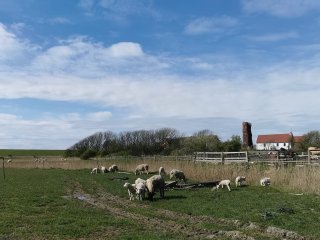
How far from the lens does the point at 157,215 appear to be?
16.4 m

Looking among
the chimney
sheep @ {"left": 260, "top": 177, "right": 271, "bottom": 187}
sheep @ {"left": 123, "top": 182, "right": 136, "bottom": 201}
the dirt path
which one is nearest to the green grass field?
the dirt path

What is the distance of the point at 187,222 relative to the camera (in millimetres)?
14656

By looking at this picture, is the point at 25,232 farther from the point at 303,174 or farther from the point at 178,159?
the point at 178,159

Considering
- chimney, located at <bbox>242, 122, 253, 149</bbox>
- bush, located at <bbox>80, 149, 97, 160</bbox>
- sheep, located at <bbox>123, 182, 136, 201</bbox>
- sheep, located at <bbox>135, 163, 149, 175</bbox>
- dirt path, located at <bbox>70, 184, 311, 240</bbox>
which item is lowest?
dirt path, located at <bbox>70, 184, 311, 240</bbox>

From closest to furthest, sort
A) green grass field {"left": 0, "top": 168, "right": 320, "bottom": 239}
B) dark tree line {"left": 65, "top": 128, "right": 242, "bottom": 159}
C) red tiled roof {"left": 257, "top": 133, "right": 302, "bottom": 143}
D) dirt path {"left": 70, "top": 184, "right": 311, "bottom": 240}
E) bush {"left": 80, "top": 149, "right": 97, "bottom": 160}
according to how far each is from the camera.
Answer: dirt path {"left": 70, "top": 184, "right": 311, "bottom": 240} → green grass field {"left": 0, "top": 168, "right": 320, "bottom": 239} → bush {"left": 80, "top": 149, "right": 97, "bottom": 160} → dark tree line {"left": 65, "top": 128, "right": 242, "bottom": 159} → red tiled roof {"left": 257, "top": 133, "right": 302, "bottom": 143}

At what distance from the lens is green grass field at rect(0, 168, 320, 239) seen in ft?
42.1

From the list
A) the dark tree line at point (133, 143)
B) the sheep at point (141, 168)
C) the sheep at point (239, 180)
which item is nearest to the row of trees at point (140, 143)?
the dark tree line at point (133, 143)

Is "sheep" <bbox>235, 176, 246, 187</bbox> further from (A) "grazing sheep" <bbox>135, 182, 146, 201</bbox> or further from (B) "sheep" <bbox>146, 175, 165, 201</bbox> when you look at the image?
(A) "grazing sheep" <bbox>135, 182, 146, 201</bbox>

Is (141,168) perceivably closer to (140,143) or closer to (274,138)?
(140,143)

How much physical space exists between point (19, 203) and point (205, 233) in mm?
11131

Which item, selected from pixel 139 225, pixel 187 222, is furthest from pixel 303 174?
pixel 139 225

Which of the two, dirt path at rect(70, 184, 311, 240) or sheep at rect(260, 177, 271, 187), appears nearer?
dirt path at rect(70, 184, 311, 240)

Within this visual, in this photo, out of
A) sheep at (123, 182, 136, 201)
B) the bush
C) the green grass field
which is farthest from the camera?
the bush

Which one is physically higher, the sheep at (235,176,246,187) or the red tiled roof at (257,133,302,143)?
the red tiled roof at (257,133,302,143)
